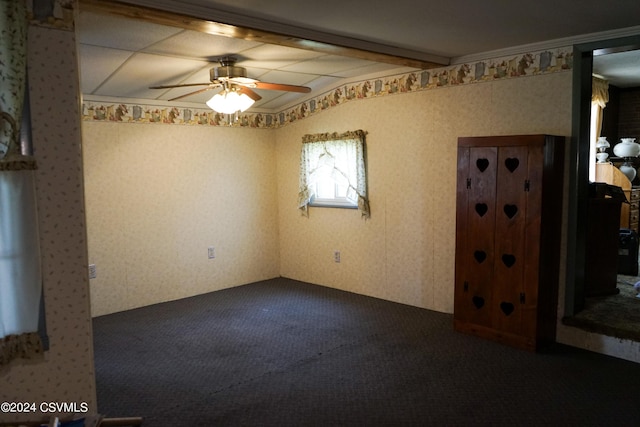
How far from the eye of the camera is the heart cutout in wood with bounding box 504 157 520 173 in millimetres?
3604

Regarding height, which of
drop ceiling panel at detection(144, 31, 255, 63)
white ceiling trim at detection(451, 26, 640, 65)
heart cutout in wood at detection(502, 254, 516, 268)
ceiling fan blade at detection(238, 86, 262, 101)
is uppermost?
white ceiling trim at detection(451, 26, 640, 65)

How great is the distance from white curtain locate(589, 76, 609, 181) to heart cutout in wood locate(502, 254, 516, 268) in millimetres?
2986

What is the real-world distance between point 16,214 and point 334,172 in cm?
368

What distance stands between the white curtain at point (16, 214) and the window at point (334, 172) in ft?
11.2

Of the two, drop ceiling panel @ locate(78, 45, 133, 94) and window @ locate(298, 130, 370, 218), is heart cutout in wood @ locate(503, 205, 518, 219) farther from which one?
drop ceiling panel @ locate(78, 45, 133, 94)

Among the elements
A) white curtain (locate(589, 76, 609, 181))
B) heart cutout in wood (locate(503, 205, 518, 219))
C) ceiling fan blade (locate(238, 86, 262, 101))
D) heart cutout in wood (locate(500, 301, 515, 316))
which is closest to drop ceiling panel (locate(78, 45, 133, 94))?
ceiling fan blade (locate(238, 86, 262, 101))

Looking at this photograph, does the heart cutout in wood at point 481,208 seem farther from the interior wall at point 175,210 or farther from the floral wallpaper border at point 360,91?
the interior wall at point 175,210

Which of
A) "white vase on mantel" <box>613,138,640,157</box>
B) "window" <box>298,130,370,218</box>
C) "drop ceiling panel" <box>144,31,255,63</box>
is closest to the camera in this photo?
"drop ceiling panel" <box>144,31,255,63</box>

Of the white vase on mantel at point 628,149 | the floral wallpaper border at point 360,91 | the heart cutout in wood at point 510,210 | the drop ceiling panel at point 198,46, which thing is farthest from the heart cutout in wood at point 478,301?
the white vase on mantel at point 628,149

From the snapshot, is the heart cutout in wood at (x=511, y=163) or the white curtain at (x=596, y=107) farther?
the white curtain at (x=596, y=107)

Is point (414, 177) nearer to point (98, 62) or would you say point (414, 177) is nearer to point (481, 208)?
point (481, 208)

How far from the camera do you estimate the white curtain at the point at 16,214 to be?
2.03m

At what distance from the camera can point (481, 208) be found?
3820 mm

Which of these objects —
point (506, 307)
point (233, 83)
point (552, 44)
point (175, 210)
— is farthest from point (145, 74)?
point (506, 307)
